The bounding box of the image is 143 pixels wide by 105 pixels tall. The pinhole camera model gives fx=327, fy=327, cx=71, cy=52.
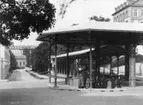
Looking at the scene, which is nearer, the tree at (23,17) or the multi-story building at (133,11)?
the tree at (23,17)

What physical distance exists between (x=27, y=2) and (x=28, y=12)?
0.55 metres

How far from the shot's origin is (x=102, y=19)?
7188cm

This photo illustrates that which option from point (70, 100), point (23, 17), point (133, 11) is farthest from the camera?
point (133, 11)

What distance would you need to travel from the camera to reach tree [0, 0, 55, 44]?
13758 millimetres

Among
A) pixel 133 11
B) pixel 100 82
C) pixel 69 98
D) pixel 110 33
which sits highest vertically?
pixel 133 11

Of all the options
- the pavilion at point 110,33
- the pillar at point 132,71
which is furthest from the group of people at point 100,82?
the pavilion at point 110,33

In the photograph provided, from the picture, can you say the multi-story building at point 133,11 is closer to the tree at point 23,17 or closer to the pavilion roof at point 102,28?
the pavilion roof at point 102,28

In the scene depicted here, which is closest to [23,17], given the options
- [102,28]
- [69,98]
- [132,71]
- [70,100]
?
[70,100]

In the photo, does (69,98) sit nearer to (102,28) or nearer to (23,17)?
(23,17)

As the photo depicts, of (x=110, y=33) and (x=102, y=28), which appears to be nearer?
(x=102, y=28)

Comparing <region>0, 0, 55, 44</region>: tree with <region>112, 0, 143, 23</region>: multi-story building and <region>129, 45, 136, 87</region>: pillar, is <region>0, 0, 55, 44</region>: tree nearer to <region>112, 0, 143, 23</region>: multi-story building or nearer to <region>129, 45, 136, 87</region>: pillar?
<region>129, 45, 136, 87</region>: pillar

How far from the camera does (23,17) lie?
14.4 meters

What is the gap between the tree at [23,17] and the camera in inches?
542

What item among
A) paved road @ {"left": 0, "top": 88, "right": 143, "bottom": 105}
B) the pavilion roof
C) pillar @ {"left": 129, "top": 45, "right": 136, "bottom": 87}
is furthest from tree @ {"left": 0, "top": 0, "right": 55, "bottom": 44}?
pillar @ {"left": 129, "top": 45, "right": 136, "bottom": 87}
